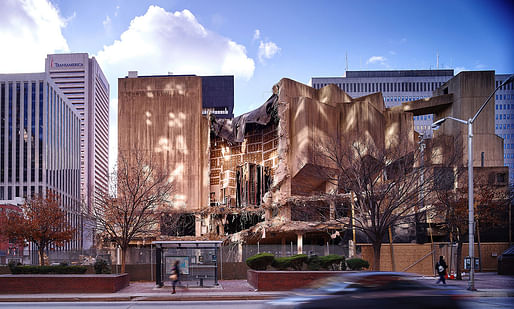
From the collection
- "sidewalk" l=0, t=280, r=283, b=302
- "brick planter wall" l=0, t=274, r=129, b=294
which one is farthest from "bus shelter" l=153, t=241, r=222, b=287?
"brick planter wall" l=0, t=274, r=129, b=294

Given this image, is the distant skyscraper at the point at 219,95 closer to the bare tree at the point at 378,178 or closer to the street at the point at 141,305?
the bare tree at the point at 378,178

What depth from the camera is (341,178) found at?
84.6 ft

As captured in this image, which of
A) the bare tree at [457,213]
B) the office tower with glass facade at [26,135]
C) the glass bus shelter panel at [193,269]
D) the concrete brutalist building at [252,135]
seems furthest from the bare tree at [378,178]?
the office tower with glass facade at [26,135]

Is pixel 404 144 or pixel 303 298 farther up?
pixel 404 144

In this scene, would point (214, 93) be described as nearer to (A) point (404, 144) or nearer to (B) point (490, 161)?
(B) point (490, 161)

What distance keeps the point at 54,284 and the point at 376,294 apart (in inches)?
644

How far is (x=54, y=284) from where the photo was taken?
71.9 feet

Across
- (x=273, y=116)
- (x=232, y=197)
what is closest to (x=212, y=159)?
(x=232, y=197)

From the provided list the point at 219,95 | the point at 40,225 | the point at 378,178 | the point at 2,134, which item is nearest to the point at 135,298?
the point at 378,178

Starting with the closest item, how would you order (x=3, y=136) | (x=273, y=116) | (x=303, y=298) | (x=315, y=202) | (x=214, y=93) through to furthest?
(x=303, y=298) < (x=315, y=202) < (x=273, y=116) < (x=3, y=136) < (x=214, y=93)

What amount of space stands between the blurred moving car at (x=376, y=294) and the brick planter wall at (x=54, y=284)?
501 inches

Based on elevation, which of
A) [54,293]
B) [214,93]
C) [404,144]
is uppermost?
[214,93]

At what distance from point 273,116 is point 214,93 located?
351 ft

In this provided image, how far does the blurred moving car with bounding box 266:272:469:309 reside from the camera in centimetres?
1088
